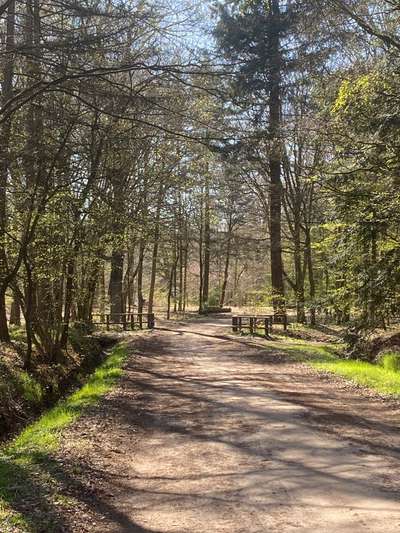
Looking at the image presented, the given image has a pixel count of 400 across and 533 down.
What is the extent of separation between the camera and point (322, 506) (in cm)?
491

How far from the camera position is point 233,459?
6.40 meters

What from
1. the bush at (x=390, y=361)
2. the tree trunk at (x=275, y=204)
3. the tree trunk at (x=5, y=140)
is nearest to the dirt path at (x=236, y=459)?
the bush at (x=390, y=361)

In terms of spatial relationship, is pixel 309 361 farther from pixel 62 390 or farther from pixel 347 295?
pixel 62 390

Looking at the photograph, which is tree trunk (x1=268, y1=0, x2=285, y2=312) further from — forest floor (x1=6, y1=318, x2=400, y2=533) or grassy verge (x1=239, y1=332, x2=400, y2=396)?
forest floor (x1=6, y1=318, x2=400, y2=533)

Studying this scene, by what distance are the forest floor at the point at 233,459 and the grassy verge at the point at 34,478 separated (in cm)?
12

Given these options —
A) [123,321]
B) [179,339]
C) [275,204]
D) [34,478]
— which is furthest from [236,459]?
[275,204]

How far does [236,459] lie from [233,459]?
36 mm

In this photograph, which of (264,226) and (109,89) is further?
(264,226)

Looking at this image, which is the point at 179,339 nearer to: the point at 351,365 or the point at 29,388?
the point at 351,365

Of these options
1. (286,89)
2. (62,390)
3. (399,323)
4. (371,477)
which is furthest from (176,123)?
(286,89)

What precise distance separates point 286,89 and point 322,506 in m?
19.8

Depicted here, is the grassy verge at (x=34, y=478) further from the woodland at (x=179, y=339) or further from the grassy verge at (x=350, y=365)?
the grassy verge at (x=350, y=365)

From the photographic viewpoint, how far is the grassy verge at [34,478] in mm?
4672

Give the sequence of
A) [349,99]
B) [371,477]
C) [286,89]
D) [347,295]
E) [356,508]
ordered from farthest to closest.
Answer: [286,89], [347,295], [349,99], [371,477], [356,508]
